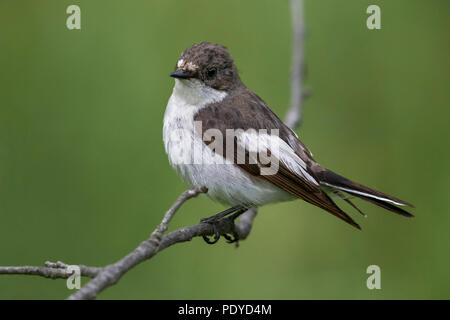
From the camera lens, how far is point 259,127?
11.7 ft

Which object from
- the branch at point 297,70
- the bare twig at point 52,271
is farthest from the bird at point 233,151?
the bare twig at point 52,271

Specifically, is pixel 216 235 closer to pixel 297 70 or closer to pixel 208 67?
pixel 208 67

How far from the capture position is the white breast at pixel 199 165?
339 cm

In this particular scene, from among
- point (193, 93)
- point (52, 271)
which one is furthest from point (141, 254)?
point (193, 93)

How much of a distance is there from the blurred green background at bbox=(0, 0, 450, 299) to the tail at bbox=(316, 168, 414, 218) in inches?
32.8

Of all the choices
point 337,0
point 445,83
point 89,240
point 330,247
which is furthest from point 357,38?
point 89,240

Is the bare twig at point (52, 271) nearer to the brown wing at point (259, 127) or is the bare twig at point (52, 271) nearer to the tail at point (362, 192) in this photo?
the brown wing at point (259, 127)

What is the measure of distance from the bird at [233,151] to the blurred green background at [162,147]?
0.70 m

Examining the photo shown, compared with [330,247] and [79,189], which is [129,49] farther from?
[330,247]

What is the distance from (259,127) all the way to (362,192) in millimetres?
702

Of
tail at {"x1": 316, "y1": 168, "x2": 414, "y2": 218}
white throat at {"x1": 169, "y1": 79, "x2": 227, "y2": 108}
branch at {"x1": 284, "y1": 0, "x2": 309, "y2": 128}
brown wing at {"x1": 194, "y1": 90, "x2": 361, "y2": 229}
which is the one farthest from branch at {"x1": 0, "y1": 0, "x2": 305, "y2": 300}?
branch at {"x1": 284, "y1": 0, "x2": 309, "y2": 128}

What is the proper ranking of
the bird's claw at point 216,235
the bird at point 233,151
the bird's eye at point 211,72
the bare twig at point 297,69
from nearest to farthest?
the bird's claw at point 216,235 → the bird at point 233,151 → the bird's eye at point 211,72 → the bare twig at point 297,69

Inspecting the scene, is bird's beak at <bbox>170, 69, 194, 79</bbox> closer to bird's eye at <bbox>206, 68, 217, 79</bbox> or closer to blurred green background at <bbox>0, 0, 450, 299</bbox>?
bird's eye at <bbox>206, 68, 217, 79</bbox>

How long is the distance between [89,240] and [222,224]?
3.65 feet
